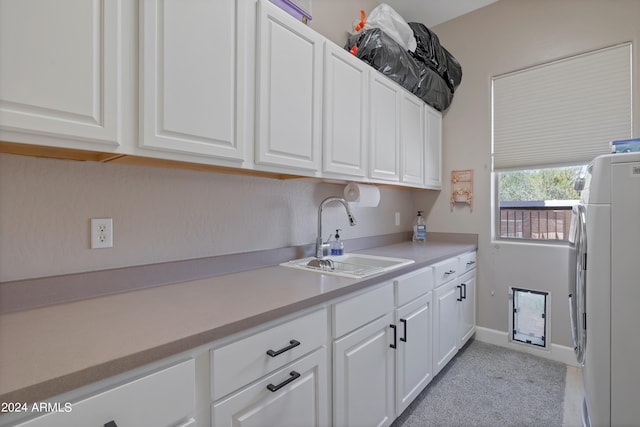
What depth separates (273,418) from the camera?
3.16 feet

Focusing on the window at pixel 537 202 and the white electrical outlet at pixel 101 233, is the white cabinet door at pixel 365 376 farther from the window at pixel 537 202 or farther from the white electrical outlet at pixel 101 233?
the window at pixel 537 202

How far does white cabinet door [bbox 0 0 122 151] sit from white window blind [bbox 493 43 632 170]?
280cm

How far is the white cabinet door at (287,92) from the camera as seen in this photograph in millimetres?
1309

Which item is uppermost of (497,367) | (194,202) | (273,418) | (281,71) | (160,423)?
(281,71)

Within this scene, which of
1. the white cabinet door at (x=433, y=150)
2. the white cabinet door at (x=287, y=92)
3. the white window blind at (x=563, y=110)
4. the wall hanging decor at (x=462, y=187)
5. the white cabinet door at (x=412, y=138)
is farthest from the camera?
the wall hanging decor at (x=462, y=187)

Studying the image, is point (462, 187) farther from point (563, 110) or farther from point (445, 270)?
point (445, 270)

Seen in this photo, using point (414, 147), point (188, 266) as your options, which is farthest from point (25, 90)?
point (414, 147)

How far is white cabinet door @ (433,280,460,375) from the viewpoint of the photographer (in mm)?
1990

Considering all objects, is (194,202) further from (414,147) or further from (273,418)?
(414,147)

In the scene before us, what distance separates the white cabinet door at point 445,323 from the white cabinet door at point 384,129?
0.87 meters

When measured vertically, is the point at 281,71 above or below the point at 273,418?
above

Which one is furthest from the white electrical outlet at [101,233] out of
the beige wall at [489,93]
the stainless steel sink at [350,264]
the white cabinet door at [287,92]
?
the beige wall at [489,93]

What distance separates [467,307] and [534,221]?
92 cm

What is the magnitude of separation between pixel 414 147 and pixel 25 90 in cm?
226
